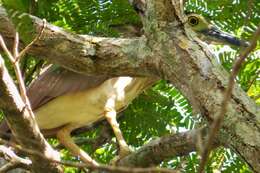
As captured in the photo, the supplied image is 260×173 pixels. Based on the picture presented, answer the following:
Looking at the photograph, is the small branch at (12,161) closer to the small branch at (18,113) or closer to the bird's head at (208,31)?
the small branch at (18,113)

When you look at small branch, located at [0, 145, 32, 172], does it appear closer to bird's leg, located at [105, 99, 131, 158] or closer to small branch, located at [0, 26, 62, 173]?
small branch, located at [0, 26, 62, 173]

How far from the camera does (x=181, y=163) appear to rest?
3053 mm

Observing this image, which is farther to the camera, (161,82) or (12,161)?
(161,82)

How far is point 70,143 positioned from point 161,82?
629mm

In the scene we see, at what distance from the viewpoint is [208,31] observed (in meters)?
3.84

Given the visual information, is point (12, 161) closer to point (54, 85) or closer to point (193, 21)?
point (54, 85)

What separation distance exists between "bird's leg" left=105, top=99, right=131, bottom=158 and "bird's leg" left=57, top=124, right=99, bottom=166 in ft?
0.56

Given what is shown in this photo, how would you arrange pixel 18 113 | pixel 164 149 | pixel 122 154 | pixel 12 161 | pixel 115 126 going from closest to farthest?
pixel 18 113 → pixel 12 161 → pixel 164 149 → pixel 122 154 → pixel 115 126

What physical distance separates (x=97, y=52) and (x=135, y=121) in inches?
36.6

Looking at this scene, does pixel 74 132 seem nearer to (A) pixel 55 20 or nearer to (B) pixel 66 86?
(B) pixel 66 86

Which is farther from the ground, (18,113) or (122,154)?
(18,113)

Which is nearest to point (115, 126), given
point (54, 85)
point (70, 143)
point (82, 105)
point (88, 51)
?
point (70, 143)

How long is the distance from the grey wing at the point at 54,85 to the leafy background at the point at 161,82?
0.25 m

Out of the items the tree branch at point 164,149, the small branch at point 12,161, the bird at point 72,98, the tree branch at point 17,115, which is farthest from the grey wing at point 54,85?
the tree branch at point 17,115
